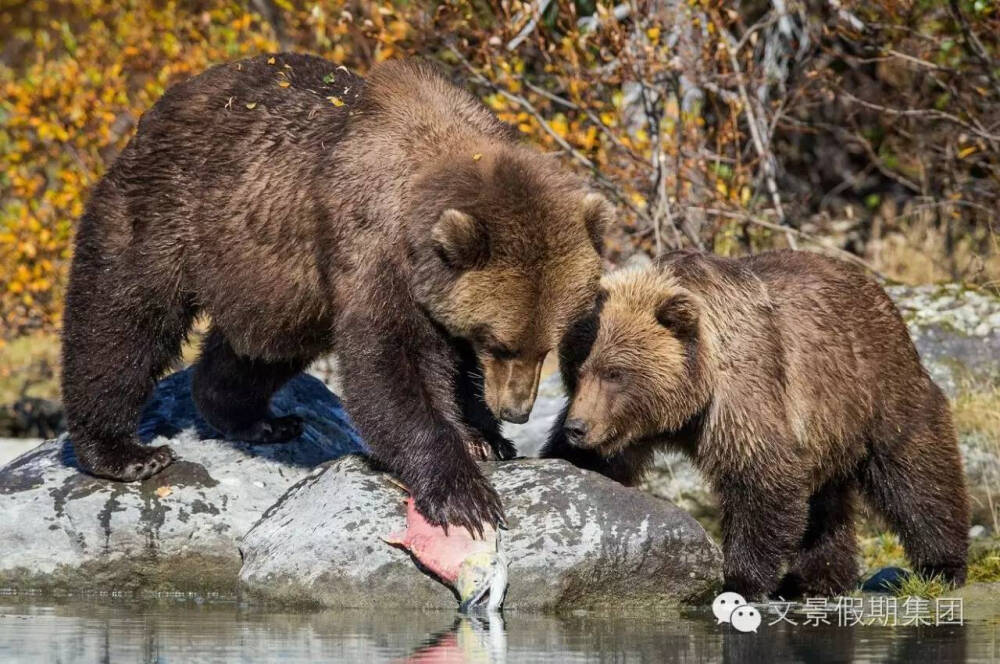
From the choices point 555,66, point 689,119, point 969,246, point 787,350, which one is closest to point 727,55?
point 689,119

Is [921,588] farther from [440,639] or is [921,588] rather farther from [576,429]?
[440,639]

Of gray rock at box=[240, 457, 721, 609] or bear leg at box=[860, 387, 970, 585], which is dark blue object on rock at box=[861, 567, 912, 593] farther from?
gray rock at box=[240, 457, 721, 609]

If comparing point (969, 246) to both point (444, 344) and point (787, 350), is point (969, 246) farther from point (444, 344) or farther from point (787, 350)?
point (444, 344)

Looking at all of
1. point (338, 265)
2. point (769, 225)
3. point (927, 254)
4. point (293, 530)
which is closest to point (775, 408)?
point (338, 265)

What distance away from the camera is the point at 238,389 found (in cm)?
939

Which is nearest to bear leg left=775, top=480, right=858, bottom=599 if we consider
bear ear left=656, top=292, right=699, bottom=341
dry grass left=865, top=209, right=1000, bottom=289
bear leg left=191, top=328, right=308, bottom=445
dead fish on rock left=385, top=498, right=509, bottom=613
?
bear ear left=656, top=292, right=699, bottom=341

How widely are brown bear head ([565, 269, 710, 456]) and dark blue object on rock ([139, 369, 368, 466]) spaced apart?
6.33 ft

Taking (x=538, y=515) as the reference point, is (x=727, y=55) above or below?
above

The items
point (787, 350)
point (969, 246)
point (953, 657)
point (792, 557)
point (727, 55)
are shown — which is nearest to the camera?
point (953, 657)

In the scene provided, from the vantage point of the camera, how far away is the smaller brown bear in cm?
785

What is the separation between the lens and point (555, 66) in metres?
13.0

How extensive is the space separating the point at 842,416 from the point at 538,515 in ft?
6.00

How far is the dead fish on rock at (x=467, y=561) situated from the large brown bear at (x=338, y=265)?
3.2 inches

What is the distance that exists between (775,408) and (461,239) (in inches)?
77.9
